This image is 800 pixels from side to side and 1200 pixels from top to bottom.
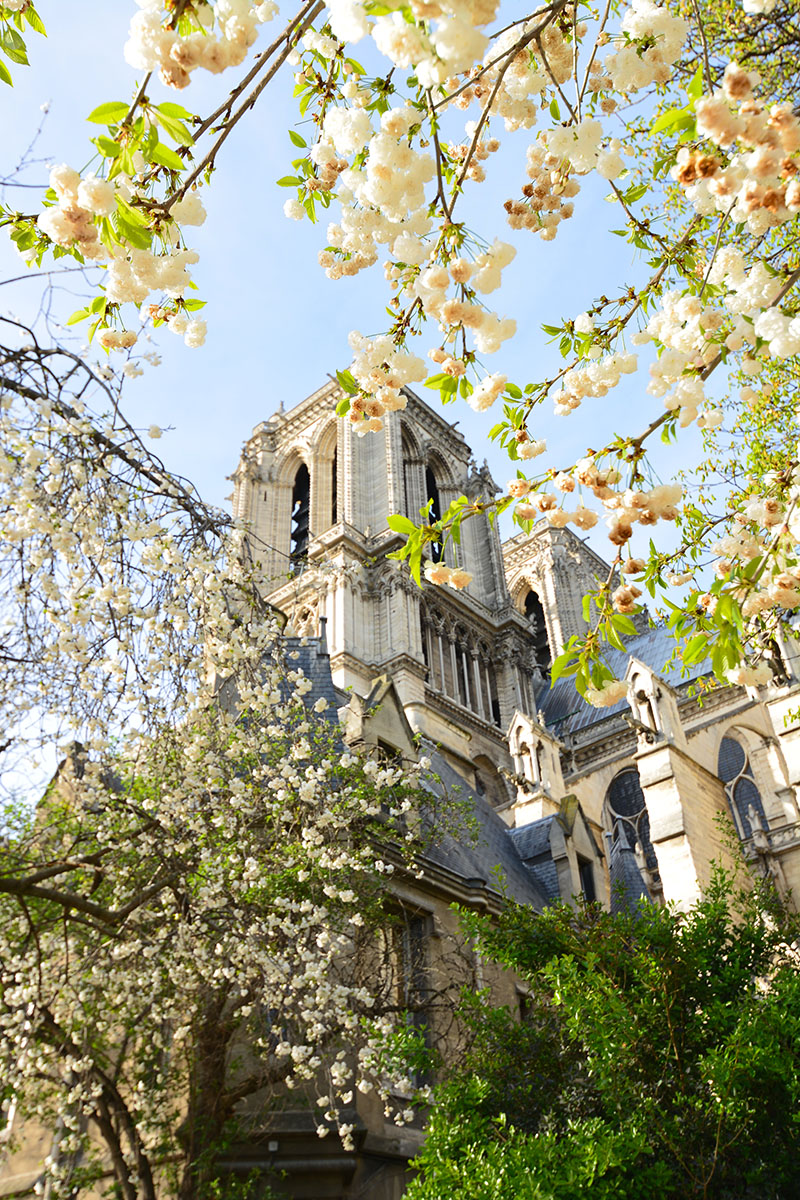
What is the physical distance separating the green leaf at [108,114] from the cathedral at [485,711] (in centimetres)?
457

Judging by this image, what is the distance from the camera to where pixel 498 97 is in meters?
4.25

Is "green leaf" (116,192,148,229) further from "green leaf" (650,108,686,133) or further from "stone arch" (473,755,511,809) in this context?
"stone arch" (473,755,511,809)

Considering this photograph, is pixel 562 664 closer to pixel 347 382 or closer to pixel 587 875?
pixel 347 382

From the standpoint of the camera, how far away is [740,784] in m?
29.5

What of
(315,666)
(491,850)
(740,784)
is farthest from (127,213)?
(740,784)

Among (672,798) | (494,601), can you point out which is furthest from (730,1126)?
(494,601)

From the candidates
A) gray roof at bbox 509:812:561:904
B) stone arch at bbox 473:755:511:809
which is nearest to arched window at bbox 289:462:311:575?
stone arch at bbox 473:755:511:809

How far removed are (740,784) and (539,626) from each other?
30.0m

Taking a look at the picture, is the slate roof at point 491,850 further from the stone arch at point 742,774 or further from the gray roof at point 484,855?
the stone arch at point 742,774

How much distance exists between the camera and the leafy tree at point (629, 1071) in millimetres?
7215

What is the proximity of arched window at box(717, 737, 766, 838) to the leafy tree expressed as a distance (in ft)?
59.8

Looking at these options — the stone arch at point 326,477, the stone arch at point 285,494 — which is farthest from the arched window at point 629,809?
the stone arch at point 285,494

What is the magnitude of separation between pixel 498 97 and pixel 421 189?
1.05 meters

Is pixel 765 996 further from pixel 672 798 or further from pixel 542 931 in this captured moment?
pixel 672 798
